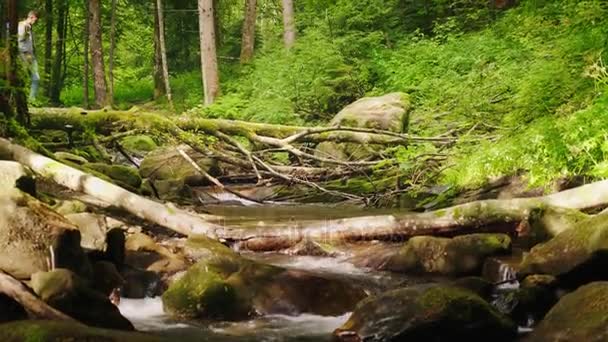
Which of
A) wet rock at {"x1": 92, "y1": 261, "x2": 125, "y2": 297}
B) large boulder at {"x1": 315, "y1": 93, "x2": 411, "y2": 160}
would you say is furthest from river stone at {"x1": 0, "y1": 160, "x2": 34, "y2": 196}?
large boulder at {"x1": 315, "y1": 93, "x2": 411, "y2": 160}

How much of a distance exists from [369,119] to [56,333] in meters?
11.0

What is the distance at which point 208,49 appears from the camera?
19.7 m

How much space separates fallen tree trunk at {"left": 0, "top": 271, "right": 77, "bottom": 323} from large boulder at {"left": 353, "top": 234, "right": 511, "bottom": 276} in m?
4.02

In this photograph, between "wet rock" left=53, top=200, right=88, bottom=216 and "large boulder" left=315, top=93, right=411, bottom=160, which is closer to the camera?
"wet rock" left=53, top=200, right=88, bottom=216

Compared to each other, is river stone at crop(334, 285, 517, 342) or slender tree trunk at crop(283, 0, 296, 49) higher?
slender tree trunk at crop(283, 0, 296, 49)

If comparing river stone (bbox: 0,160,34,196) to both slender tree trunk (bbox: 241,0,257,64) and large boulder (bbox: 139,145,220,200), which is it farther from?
slender tree trunk (bbox: 241,0,257,64)

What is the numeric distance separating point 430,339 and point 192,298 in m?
2.37

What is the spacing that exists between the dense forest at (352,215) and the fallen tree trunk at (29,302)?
13 millimetres

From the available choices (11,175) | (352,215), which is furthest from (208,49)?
(11,175)

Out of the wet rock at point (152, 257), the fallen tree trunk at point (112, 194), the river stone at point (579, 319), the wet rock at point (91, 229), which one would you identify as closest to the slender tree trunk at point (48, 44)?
the fallen tree trunk at point (112, 194)

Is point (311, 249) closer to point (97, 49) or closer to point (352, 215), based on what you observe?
point (352, 215)

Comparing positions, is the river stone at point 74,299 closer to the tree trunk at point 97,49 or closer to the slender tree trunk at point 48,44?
the tree trunk at point 97,49

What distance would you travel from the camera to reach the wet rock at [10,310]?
4.81m

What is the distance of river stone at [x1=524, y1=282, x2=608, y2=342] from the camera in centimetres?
490
